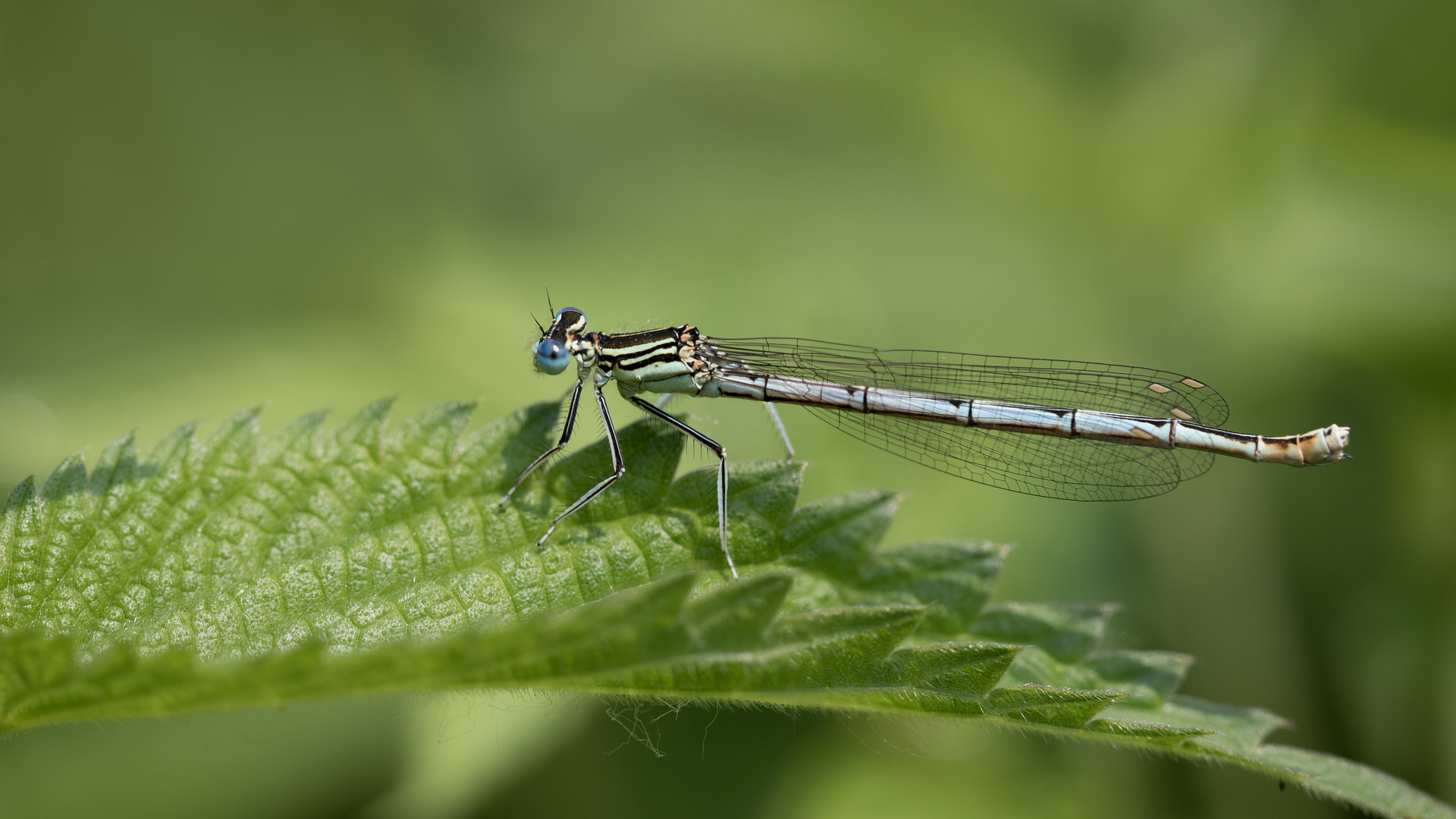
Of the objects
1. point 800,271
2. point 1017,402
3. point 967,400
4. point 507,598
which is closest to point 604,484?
point 507,598

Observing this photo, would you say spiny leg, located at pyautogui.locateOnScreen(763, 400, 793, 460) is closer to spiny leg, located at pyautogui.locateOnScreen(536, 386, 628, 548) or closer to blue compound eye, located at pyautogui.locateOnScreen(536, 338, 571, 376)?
blue compound eye, located at pyautogui.locateOnScreen(536, 338, 571, 376)

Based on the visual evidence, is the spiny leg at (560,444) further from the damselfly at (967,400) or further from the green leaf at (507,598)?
the damselfly at (967,400)

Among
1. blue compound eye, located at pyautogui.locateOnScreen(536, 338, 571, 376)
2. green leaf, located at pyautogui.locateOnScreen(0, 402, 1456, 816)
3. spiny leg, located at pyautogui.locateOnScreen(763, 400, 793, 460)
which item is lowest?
green leaf, located at pyautogui.locateOnScreen(0, 402, 1456, 816)

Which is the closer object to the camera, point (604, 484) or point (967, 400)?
point (604, 484)

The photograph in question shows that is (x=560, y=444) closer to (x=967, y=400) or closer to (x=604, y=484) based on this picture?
(x=604, y=484)

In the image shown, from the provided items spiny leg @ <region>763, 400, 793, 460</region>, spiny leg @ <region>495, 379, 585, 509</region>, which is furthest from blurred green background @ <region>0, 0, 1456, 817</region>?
spiny leg @ <region>495, 379, 585, 509</region>
